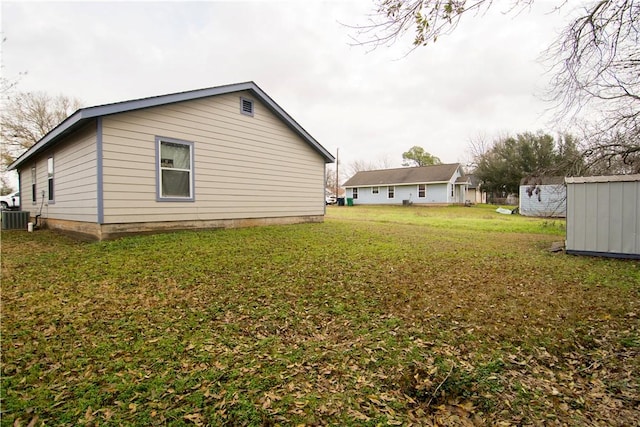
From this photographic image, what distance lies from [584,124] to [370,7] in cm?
781

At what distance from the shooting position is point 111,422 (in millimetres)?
1976

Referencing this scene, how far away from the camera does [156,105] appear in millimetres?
7715

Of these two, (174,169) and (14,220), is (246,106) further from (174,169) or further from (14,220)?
(14,220)

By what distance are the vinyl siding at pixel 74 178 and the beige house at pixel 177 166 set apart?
0.09 feet

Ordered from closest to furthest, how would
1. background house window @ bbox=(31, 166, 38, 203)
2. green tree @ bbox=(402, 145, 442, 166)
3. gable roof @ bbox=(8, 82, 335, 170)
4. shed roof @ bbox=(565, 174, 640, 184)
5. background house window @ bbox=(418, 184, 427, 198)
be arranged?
shed roof @ bbox=(565, 174, 640, 184) < gable roof @ bbox=(8, 82, 335, 170) < background house window @ bbox=(31, 166, 38, 203) < background house window @ bbox=(418, 184, 427, 198) < green tree @ bbox=(402, 145, 442, 166)

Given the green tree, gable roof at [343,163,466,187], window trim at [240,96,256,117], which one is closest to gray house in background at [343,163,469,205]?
gable roof at [343,163,466,187]

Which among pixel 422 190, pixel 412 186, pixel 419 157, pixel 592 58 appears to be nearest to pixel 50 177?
pixel 592 58

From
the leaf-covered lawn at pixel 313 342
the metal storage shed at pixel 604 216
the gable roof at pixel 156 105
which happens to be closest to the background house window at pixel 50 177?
the gable roof at pixel 156 105

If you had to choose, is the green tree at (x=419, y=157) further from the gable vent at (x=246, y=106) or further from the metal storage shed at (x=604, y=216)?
the metal storage shed at (x=604, y=216)

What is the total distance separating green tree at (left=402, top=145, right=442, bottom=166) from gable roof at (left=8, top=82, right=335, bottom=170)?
137 feet

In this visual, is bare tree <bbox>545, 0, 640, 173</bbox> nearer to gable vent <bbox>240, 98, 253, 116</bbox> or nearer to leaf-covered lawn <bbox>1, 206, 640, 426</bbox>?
leaf-covered lawn <bbox>1, 206, 640, 426</bbox>

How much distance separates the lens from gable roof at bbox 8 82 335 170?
6840 millimetres

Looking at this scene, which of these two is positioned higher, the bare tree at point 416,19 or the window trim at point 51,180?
the bare tree at point 416,19

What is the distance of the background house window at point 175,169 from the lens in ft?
26.3
